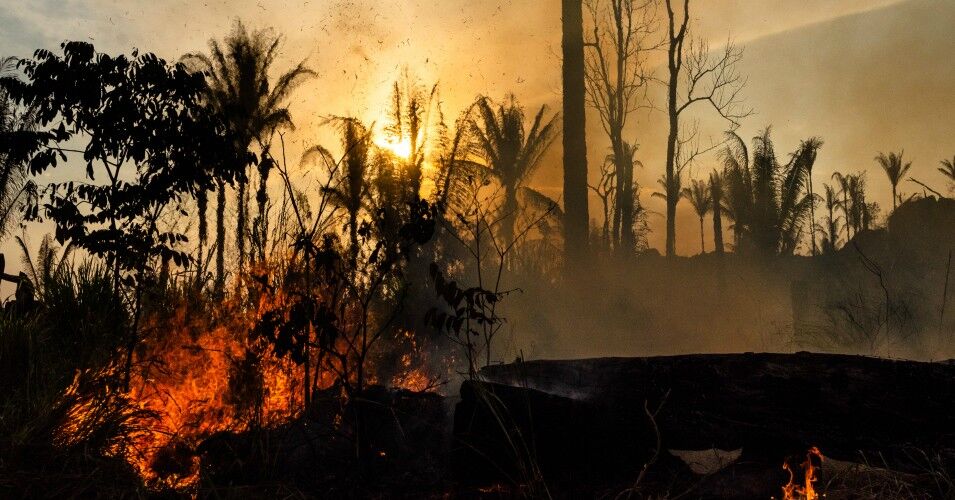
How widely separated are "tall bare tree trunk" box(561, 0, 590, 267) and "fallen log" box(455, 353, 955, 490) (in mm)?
8655

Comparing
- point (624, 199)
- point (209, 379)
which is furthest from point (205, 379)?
point (624, 199)

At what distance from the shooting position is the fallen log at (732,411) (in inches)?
172

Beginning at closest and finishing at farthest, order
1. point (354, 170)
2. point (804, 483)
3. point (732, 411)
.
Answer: point (804, 483) → point (732, 411) → point (354, 170)

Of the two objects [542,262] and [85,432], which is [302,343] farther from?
[542,262]

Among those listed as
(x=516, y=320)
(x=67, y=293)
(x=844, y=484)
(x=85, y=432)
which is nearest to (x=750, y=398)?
(x=844, y=484)

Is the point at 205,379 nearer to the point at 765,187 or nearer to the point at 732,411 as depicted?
the point at 732,411

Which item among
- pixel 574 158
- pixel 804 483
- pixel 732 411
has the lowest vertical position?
pixel 804 483

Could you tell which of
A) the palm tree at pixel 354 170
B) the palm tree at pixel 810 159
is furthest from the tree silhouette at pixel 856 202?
the palm tree at pixel 354 170

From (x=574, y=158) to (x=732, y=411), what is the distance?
30.6 ft

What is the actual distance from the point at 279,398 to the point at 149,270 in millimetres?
2116

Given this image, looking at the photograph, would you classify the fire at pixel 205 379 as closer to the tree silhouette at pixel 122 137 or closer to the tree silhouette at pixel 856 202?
the tree silhouette at pixel 122 137

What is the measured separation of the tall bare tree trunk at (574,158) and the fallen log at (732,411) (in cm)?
865

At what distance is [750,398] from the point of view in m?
4.62

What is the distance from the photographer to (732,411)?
15.3 ft
